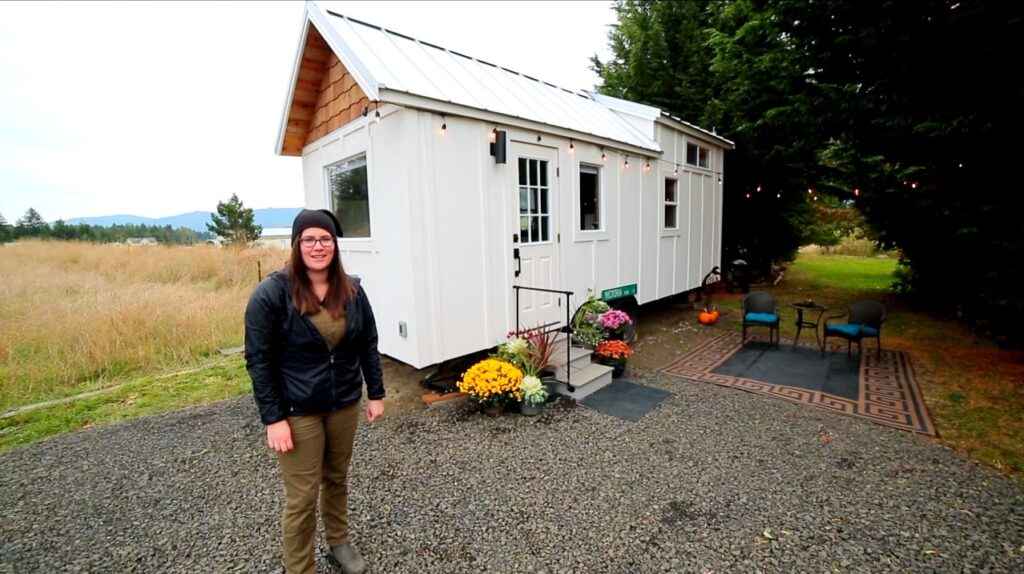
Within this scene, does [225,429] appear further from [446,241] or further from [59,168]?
[59,168]

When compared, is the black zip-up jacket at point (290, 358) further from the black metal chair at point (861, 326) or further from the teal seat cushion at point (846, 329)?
the teal seat cushion at point (846, 329)

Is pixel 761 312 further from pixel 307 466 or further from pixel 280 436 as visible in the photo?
pixel 280 436

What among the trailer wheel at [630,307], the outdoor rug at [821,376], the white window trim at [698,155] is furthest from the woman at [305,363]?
the white window trim at [698,155]

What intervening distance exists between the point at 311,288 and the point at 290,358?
343 millimetres

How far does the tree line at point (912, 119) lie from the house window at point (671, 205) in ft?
6.27

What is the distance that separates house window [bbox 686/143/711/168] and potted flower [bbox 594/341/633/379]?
5.41 m

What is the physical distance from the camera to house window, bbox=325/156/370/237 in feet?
16.7

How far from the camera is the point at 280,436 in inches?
73.2

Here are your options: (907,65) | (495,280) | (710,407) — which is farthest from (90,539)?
(907,65)

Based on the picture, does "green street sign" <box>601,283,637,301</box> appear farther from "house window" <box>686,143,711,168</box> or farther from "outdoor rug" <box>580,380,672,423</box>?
"house window" <box>686,143,711,168</box>

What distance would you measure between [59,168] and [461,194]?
112 feet

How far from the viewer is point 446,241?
448cm

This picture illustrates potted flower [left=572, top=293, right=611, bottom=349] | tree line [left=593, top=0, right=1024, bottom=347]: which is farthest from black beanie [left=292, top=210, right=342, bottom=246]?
tree line [left=593, top=0, right=1024, bottom=347]

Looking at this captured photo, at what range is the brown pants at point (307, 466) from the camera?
1936 millimetres
